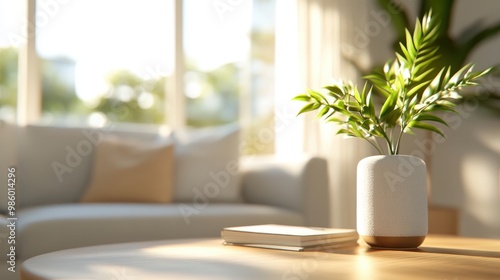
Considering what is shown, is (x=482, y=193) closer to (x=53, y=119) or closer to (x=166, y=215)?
(x=166, y=215)

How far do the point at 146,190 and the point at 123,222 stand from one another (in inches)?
22.5

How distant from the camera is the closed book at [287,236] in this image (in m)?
1.51

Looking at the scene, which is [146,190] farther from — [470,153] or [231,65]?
[470,153]

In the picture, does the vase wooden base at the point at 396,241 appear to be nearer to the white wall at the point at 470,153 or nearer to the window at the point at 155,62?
the window at the point at 155,62

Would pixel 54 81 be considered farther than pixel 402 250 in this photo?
Yes

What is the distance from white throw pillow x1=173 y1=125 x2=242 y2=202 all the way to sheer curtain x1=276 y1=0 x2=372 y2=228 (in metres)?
0.87

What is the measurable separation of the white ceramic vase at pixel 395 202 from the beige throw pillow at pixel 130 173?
1.55m

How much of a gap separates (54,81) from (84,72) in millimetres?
181

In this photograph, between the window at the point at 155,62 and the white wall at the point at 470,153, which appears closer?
the window at the point at 155,62

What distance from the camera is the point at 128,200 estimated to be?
9.64 feet

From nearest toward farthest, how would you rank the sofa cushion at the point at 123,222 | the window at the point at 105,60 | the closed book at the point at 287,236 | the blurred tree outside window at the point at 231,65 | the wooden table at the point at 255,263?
the wooden table at the point at 255,263, the closed book at the point at 287,236, the sofa cushion at the point at 123,222, the window at the point at 105,60, the blurred tree outside window at the point at 231,65

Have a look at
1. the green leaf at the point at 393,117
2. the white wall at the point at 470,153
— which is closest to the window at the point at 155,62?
the white wall at the point at 470,153

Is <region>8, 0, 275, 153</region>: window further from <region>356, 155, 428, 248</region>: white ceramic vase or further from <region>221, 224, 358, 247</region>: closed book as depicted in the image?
<region>356, 155, 428, 248</region>: white ceramic vase

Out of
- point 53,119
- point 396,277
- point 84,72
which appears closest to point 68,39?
point 84,72
